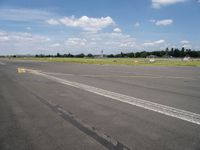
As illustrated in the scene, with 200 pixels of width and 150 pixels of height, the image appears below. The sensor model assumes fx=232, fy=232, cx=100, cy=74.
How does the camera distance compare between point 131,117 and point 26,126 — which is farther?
point 131,117

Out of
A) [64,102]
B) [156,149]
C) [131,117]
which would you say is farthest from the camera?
[64,102]

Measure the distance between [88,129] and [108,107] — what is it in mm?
2463

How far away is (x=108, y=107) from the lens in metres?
7.62

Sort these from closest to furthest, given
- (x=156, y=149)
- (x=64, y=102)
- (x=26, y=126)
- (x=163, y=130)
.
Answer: (x=156, y=149) < (x=163, y=130) < (x=26, y=126) < (x=64, y=102)

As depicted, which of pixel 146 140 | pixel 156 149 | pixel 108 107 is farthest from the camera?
pixel 108 107

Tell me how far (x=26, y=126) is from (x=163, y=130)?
3167 millimetres

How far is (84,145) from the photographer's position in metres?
4.24

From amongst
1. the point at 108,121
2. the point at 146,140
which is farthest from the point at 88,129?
the point at 146,140

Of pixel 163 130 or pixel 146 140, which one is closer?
pixel 146 140

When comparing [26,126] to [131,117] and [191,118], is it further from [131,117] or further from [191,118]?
[191,118]

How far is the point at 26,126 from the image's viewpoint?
5.48 metres

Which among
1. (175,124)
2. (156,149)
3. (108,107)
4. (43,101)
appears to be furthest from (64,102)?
(156,149)

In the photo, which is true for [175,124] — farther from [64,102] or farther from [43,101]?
[43,101]

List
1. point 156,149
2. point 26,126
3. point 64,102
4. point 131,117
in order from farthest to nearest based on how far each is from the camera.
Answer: point 64,102, point 131,117, point 26,126, point 156,149
